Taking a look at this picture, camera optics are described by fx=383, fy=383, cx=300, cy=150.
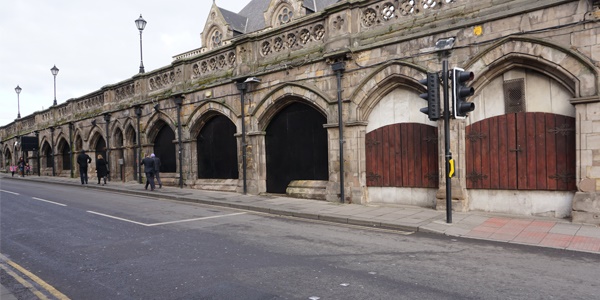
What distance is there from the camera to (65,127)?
2727 centimetres

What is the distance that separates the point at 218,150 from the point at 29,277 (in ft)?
36.0

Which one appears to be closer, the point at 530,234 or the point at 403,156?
the point at 530,234

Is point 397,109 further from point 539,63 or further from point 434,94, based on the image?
point 539,63

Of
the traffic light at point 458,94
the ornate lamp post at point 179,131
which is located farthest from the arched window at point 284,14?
the traffic light at point 458,94

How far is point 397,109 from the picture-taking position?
10.6 m

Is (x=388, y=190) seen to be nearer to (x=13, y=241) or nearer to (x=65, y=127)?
(x=13, y=241)

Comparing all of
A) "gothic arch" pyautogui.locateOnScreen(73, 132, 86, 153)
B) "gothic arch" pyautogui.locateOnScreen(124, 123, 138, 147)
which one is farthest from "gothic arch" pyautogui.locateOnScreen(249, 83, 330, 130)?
"gothic arch" pyautogui.locateOnScreen(73, 132, 86, 153)

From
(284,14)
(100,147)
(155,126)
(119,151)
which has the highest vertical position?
(284,14)

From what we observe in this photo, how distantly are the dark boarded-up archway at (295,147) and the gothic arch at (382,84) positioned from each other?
1.57m

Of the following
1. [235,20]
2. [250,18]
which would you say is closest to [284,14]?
[250,18]

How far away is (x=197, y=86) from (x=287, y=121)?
16.6 ft

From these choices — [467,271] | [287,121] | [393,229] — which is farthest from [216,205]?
[467,271]

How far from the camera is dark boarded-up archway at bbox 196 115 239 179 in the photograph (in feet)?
50.4

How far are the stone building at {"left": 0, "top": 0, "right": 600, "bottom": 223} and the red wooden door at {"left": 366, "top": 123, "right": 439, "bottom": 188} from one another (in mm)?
29
